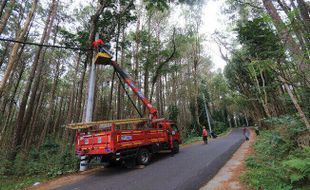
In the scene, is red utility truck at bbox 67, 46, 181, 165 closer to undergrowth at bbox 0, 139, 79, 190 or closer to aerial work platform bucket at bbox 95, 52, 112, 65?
aerial work platform bucket at bbox 95, 52, 112, 65

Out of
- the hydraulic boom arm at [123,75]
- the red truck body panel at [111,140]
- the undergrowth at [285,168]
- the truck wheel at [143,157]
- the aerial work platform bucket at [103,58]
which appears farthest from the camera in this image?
the hydraulic boom arm at [123,75]

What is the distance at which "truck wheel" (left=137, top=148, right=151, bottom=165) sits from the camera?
26.9ft

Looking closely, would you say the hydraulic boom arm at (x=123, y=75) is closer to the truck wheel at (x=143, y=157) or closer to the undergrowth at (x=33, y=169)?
the truck wheel at (x=143, y=157)

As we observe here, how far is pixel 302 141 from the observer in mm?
5953

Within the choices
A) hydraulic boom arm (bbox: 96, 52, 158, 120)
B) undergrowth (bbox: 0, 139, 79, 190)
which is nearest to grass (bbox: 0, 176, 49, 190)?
undergrowth (bbox: 0, 139, 79, 190)

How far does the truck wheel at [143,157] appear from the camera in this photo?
26.9 ft

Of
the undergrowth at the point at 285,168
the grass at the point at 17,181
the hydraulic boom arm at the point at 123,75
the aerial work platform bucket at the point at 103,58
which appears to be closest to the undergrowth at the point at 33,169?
the grass at the point at 17,181

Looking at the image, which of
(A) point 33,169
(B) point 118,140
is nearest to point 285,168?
(B) point 118,140

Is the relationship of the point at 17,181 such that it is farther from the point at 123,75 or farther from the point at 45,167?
the point at 123,75

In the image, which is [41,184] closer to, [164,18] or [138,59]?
[138,59]

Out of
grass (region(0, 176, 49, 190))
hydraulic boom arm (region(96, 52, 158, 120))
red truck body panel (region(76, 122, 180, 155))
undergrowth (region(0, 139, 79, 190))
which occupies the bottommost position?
grass (region(0, 176, 49, 190))

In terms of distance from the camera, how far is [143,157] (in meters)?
8.46

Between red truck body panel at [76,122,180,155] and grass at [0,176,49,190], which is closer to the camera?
grass at [0,176,49,190]

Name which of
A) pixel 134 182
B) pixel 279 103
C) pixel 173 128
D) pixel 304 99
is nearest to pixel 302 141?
pixel 304 99
